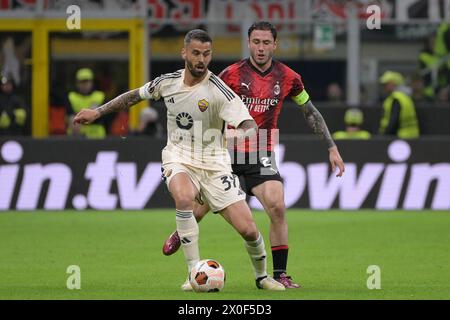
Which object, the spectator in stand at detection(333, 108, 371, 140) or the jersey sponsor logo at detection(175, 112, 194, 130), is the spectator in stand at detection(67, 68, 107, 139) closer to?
the spectator in stand at detection(333, 108, 371, 140)

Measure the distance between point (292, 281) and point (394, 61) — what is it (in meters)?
13.1

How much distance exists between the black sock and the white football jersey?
917mm

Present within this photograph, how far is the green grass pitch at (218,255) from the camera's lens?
10.4 metres

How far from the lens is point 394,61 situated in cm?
2377

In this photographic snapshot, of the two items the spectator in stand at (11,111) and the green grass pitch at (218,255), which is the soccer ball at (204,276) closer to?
the green grass pitch at (218,255)

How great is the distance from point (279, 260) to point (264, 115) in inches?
49.8

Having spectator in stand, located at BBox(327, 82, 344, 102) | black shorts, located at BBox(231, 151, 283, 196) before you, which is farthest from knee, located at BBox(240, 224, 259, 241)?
spectator in stand, located at BBox(327, 82, 344, 102)

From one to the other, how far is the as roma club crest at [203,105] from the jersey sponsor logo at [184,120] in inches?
4.7

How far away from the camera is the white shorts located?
34.0 ft

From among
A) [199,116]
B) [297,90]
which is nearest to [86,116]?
[199,116]

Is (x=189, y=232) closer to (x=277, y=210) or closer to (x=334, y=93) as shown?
(x=277, y=210)

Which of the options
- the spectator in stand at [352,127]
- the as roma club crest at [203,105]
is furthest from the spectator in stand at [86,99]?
the as roma club crest at [203,105]
